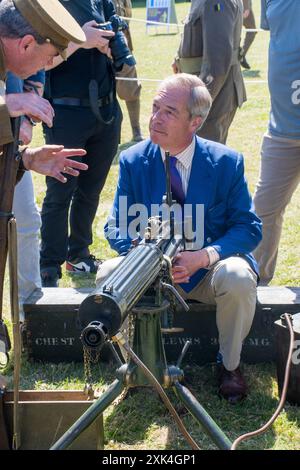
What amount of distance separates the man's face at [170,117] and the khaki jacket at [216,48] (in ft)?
5.50

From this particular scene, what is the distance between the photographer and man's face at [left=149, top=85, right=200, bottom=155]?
4.20 m

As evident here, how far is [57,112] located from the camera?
5.39 metres

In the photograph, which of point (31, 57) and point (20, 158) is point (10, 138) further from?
point (31, 57)

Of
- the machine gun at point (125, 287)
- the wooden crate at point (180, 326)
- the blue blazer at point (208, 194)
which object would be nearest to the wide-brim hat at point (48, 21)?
the machine gun at point (125, 287)

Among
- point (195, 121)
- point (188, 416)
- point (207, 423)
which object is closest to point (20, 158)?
point (207, 423)

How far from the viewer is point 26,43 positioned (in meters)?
3.11

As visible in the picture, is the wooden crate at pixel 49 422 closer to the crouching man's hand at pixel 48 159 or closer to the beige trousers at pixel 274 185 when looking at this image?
the crouching man's hand at pixel 48 159

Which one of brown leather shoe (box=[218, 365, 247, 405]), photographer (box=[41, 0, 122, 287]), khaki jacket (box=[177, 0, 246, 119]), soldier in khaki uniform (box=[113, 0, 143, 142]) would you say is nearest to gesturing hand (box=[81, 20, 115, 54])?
photographer (box=[41, 0, 122, 287])

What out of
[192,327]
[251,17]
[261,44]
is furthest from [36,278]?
[261,44]

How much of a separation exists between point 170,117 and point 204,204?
0.47 m

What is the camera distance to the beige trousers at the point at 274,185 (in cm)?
506

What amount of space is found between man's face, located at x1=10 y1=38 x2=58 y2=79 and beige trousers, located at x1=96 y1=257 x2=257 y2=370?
123 centimetres

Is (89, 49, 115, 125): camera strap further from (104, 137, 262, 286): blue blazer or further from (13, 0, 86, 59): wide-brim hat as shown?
(13, 0, 86, 59): wide-brim hat
